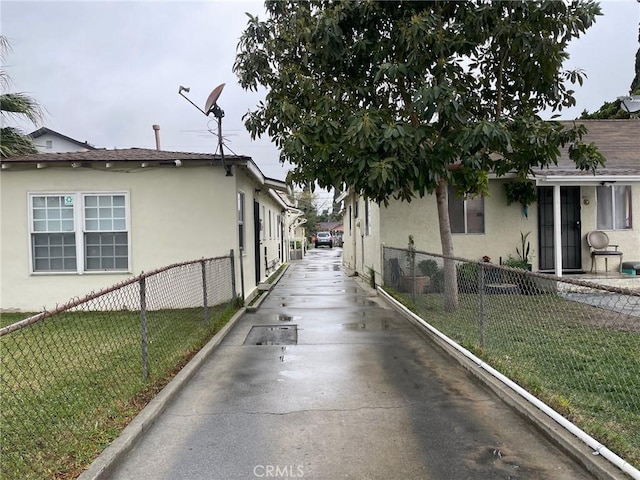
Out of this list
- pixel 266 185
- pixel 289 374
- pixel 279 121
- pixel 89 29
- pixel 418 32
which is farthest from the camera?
pixel 266 185

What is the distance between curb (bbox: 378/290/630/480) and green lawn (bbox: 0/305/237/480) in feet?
10.9

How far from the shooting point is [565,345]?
5668 millimetres

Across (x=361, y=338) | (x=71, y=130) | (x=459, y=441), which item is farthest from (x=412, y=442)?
(x=71, y=130)

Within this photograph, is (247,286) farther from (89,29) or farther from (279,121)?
(89,29)

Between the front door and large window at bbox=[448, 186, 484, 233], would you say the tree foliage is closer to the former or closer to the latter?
large window at bbox=[448, 186, 484, 233]

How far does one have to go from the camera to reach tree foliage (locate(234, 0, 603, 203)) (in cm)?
707

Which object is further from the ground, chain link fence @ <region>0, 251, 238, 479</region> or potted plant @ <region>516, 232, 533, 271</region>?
potted plant @ <region>516, 232, 533, 271</region>

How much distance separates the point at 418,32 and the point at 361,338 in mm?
4761

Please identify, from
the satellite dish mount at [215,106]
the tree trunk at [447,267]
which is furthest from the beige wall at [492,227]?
the satellite dish mount at [215,106]

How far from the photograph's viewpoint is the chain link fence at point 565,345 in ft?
12.3

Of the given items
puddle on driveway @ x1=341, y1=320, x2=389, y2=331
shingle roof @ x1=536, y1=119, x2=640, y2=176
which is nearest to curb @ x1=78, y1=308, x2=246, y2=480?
puddle on driveway @ x1=341, y1=320, x2=389, y2=331

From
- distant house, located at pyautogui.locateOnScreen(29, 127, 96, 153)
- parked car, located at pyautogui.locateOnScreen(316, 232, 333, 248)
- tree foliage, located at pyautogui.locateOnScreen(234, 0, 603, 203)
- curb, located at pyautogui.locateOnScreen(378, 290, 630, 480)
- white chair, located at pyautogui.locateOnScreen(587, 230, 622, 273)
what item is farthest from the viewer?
parked car, located at pyautogui.locateOnScreen(316, 232, 333, 248)

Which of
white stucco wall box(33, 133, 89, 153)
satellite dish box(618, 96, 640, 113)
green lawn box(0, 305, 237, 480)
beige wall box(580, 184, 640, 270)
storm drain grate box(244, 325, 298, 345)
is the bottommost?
storm drain grate box(244, 325, 298, 345)

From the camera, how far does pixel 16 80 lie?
9.25 metres
